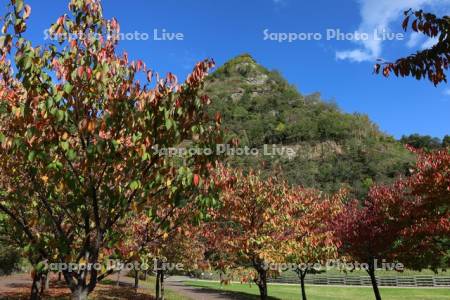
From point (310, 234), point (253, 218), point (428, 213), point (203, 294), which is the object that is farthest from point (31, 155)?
point (203, 294)

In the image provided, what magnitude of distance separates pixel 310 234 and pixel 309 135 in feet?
378

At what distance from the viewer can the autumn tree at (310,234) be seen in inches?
672

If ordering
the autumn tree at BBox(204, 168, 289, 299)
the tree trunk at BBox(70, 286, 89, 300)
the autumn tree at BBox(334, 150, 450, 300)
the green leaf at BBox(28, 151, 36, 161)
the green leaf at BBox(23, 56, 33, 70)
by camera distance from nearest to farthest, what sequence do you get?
the green leaf at BBox(23, 56, 33, 70) < the green leaf at BBox(28, 151, 36, 161) < the tree trunk at BBox(70, 286, 89, 300) < the autumn tree at BBox(334, 150, 450, 300) < the autumn tree at BBox(204, 168, 289, 299)

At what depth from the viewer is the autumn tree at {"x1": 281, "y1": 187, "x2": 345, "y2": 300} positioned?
1706cm

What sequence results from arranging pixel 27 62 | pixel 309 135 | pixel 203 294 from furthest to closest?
pixel 309 135 < pixel 203 294 < pixel 27 62

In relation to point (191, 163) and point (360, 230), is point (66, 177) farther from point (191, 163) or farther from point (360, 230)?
point (360, 230)

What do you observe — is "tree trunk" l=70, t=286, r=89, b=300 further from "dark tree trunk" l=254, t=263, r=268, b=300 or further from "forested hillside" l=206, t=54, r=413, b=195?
"forested hillside" l=206, t=54, r=413, b=195

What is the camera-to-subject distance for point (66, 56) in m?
5.21

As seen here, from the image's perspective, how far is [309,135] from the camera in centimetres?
13212

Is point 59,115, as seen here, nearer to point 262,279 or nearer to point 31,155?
point 31,155

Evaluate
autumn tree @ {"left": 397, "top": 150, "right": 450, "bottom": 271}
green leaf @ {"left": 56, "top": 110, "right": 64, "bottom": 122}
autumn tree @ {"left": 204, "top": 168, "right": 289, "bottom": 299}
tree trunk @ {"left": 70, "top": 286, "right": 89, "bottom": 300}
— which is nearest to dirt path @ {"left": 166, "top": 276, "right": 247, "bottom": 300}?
autumn tree @ {"left": 204, "top": 168, "right": 289, "bottom": 299}

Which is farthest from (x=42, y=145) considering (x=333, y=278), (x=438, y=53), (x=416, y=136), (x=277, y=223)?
(x=416, y=136)

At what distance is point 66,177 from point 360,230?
17.6 m

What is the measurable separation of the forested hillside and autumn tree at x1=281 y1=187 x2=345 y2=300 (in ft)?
138
